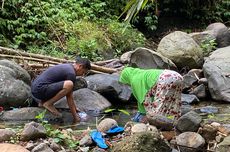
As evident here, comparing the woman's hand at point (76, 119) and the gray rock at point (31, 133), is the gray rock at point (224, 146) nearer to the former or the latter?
the gray rock at point (31, 133)

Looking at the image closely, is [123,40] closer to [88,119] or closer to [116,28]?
[116,28]

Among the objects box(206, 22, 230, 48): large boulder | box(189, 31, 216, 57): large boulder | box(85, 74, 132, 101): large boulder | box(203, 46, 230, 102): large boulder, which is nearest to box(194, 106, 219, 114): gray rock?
box(203, 46, 230, 102): large boulder

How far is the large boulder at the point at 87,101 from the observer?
738 centimetres

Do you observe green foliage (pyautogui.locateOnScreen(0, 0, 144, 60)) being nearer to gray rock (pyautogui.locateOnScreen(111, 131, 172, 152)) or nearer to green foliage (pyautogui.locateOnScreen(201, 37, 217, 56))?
green foliage (pyautogui.locateOnScreen(201, 37, 217, 56))

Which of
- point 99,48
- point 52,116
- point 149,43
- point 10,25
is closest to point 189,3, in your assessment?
point 149,43

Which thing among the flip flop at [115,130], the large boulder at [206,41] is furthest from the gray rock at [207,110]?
the large boulder at [206,41]

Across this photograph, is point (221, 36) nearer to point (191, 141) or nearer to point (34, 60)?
point (34, 60)

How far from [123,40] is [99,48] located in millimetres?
999

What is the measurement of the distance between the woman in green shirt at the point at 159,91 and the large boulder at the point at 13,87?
81.3 inches

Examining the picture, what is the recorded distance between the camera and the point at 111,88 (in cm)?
799

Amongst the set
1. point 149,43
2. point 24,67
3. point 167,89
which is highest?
point 167,89

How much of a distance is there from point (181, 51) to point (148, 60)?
110 centimetres

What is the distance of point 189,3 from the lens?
1501 cm

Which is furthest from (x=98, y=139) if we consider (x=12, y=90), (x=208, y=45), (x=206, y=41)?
(x=206, y=41)
